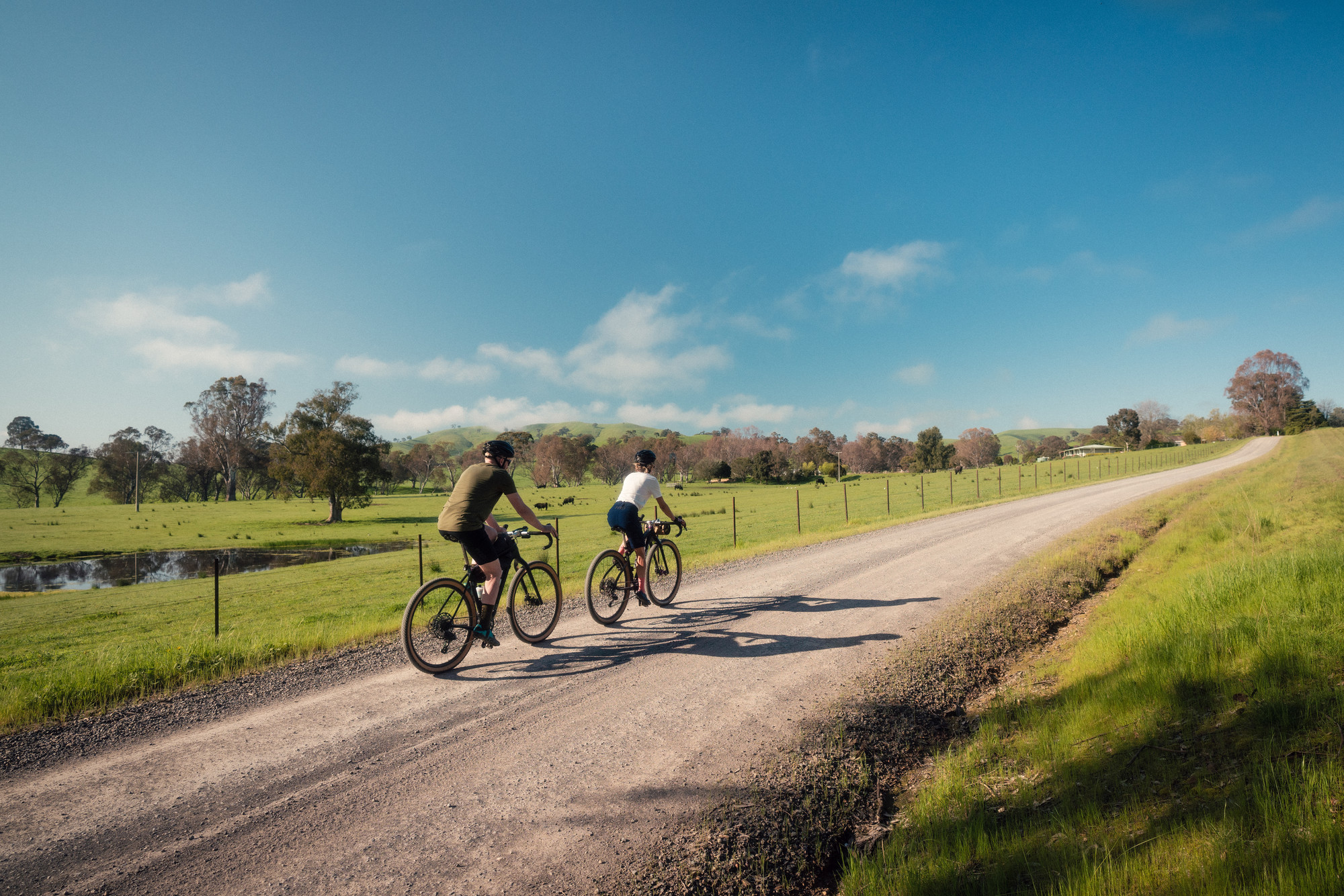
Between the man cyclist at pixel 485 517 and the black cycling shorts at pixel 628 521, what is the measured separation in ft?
4.88

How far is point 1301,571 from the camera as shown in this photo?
6.00 metres

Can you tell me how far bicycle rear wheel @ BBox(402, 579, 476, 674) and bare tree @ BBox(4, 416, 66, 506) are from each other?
391 feet

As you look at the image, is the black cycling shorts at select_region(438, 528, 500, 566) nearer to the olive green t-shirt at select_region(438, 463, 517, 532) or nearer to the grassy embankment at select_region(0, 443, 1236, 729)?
the olive green t-shirt at select_region(438, 463, 517, 532)

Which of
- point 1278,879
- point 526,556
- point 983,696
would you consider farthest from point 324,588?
point 1278,879

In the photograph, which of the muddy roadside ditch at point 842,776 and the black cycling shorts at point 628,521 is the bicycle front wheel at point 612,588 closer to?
the black cycling shorts at point 628,521

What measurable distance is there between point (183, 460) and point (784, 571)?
422 ft

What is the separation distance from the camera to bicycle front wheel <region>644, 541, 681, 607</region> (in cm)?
884

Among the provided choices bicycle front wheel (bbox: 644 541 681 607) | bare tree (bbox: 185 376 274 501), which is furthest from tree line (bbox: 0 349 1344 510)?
bicycle front wheel (bbox: 644 541 681 607)

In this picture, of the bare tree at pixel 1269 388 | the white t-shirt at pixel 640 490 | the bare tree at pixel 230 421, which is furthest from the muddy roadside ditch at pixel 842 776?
the bare tree at pixel 1269 388

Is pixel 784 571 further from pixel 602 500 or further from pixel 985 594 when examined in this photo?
pixel 602 500

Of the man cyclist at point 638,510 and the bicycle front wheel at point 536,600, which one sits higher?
the man cyclist at point 638,510

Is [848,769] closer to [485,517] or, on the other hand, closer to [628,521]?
[485,517]

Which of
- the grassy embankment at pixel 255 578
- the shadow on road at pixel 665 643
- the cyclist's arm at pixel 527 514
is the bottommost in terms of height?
the grassy embankment at pixel 255 578

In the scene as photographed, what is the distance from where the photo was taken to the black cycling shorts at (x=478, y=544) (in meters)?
6.32
